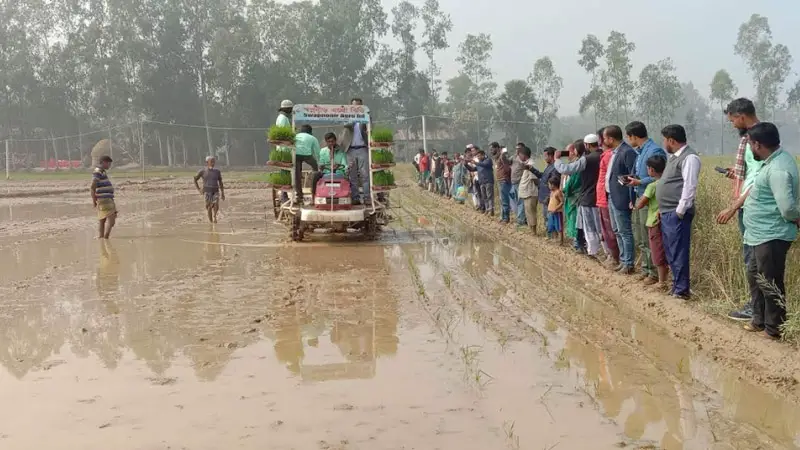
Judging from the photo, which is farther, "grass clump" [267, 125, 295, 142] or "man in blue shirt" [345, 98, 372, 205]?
"man in blue shirt" [345, 98, 372, 205]

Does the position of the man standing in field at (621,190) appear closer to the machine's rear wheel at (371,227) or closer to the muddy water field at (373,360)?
the muddy water field at (373,360)

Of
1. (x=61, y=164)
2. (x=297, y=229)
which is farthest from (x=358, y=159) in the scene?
(x=61, y=164)

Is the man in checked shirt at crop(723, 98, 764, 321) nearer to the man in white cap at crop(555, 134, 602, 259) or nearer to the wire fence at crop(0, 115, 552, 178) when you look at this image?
the man in white cap at crop(555, 134, 602, 259)

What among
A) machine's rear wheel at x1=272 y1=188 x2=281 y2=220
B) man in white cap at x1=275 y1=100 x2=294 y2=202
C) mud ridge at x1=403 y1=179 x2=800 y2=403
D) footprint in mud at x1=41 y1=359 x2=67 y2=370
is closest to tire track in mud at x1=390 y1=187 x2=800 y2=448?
mud ridge at x1=403 y1=179 x2=800 y2=403

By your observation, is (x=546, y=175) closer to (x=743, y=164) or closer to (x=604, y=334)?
(x=743, y=164)

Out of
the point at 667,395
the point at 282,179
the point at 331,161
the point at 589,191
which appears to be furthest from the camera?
the point at 282,179

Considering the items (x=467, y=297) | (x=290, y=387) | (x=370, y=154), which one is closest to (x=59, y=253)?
(x=370, y=154)

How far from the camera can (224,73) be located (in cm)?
5406

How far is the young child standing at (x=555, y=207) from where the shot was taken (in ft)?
32.6

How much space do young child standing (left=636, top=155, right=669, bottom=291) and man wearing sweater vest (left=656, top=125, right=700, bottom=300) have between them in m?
0.19

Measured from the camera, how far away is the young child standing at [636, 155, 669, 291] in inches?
262

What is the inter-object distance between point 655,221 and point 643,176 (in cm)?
60

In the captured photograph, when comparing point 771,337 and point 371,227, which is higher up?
point 371,227

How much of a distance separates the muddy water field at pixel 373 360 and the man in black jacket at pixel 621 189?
544 millimetres
